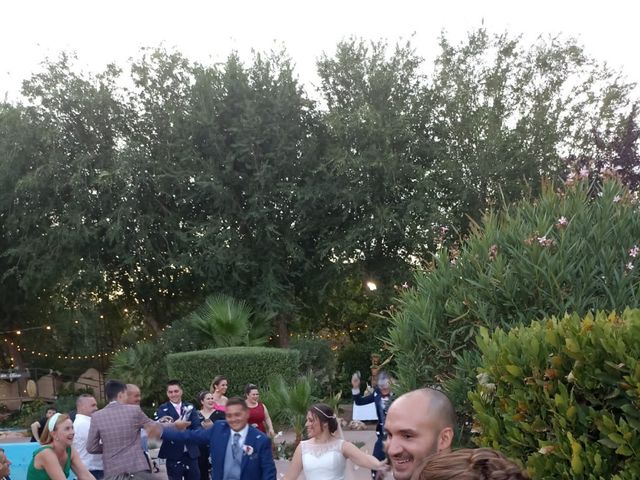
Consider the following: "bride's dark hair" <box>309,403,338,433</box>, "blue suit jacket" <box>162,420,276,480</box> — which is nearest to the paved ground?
"blue suit jacket" <box>162,420,276,480</box>

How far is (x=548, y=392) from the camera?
473 cm

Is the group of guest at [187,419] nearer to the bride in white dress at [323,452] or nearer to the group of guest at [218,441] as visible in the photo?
the group of guest at [218,441]

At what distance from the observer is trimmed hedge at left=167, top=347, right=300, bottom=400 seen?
1955 centimetres

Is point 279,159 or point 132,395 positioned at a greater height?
point 279,159

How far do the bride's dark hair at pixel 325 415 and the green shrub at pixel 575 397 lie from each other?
1.76m

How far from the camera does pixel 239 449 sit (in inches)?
283

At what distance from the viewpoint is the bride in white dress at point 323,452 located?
257 inches

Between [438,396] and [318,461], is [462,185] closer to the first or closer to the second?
[318,461]

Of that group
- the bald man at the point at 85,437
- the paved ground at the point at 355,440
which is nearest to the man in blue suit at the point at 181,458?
the bald man at the point at 85,437

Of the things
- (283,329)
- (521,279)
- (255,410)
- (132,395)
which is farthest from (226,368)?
(521,279)

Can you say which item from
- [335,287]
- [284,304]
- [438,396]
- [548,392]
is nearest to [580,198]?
[548,392]

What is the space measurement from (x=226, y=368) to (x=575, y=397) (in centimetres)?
1550

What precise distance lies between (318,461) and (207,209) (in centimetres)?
2162

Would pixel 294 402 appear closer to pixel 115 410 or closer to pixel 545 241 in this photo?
pixel 115 410
